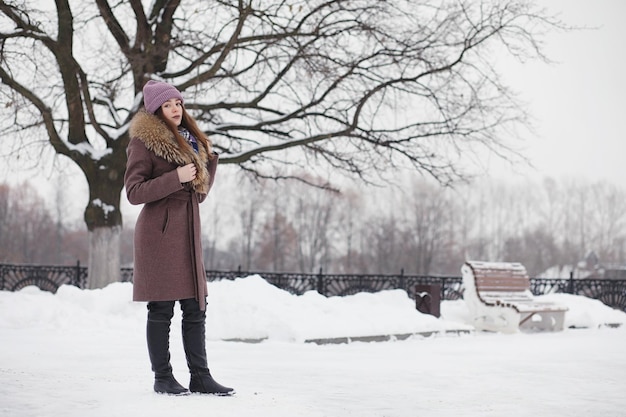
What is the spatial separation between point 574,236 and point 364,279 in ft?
201

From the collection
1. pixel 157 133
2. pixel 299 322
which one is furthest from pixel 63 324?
pixel 157 133

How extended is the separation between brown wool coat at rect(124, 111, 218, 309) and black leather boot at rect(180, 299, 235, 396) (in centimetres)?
11

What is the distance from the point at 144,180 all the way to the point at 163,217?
25cm

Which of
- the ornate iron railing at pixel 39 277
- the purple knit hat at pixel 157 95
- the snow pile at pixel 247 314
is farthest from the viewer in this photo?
the ornate iron railing at pixel 39 277

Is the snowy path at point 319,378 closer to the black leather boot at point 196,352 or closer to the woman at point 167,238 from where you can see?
the black leather boot at point 196,352

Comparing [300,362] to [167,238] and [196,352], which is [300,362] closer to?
[196,352]

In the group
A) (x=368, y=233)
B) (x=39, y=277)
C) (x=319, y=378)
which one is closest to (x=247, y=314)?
(x=319, y=378)

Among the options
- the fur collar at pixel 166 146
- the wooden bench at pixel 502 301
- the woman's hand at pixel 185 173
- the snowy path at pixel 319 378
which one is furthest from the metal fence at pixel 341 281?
the woman's hand at pixel 185 173

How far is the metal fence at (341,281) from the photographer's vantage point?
703 inches

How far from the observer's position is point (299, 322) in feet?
29.8

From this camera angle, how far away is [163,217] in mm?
4359

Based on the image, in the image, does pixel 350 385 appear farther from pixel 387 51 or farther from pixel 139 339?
pixel 387 51

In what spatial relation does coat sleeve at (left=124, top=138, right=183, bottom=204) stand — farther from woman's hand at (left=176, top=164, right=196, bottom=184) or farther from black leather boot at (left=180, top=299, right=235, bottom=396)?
black leather boot at (left=180, top=299, right=235, bottom=396)

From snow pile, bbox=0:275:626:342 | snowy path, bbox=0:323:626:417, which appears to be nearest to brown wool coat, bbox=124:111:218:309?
snowy path, bbox=0:323:626:417
